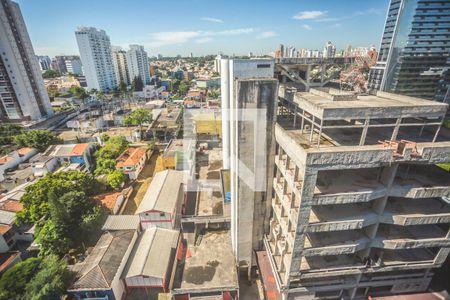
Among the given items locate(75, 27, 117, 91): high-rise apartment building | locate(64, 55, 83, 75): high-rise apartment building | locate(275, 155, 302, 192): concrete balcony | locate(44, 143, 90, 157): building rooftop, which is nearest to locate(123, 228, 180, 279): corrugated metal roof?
locate(275, 155, 302, 192): concrete balcony

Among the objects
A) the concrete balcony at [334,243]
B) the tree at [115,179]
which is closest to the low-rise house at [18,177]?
the tree at [115,179]

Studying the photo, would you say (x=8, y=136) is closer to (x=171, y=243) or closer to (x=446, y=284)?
(x=171, y=243)

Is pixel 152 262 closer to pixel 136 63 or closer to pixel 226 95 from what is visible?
pixel 226 95

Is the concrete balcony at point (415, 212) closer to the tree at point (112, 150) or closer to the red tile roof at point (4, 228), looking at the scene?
the red tile roof at point (4, 228)

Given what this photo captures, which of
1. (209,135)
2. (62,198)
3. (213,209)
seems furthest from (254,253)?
(209,135)

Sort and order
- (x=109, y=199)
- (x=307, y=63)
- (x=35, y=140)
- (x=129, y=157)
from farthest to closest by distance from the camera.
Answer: (x=35, y=140)
(x=129, y=157)
(x=109, y=199)
(x=307, y=63)

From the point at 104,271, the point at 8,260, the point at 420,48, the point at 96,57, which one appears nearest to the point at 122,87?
the point at 96,57

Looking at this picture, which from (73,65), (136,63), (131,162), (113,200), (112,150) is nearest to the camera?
(113,200)
